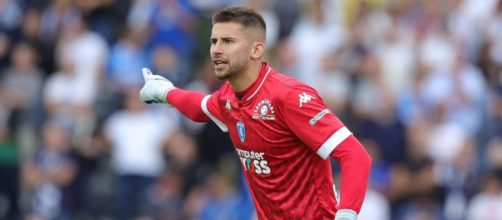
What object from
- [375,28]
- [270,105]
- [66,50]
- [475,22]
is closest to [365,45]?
[375,28]

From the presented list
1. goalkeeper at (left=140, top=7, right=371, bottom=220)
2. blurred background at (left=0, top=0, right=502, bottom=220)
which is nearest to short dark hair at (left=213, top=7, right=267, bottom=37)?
goalkeeper at (left=140, top=7, right=371, bottom=220)

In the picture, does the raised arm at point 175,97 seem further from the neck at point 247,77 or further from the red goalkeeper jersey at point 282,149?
the neck at point 247,77

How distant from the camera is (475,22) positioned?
1672cm

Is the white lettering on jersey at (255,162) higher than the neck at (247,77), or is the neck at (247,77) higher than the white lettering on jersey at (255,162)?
the neck at (247,77)

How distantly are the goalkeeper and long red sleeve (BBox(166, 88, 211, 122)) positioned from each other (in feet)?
1.79

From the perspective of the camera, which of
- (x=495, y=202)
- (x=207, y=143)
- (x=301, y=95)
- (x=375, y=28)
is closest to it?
(x=301, y=95)

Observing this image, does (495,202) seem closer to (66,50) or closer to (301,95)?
(66,50)

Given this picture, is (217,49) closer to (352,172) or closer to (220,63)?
(220,63)

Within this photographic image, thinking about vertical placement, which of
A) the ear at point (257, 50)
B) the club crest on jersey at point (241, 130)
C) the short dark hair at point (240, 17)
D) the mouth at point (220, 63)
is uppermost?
the short dark hair at point (240, 17)

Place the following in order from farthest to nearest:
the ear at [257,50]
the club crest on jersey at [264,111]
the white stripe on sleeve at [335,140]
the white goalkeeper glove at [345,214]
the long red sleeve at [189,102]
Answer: the long red sleeve at [189,102] < the ear at [257,50] < the club crest on jersey at [264,111] < the white stripe on sleeve at [335,140] < the white goalkeeper glove at [345,214]

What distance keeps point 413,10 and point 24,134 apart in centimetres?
560

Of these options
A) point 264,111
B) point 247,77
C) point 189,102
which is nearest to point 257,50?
point 247,77

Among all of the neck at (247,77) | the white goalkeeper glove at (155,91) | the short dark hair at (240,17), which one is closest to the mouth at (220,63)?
the neck at (247,77)

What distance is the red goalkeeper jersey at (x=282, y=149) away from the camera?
284 inches
